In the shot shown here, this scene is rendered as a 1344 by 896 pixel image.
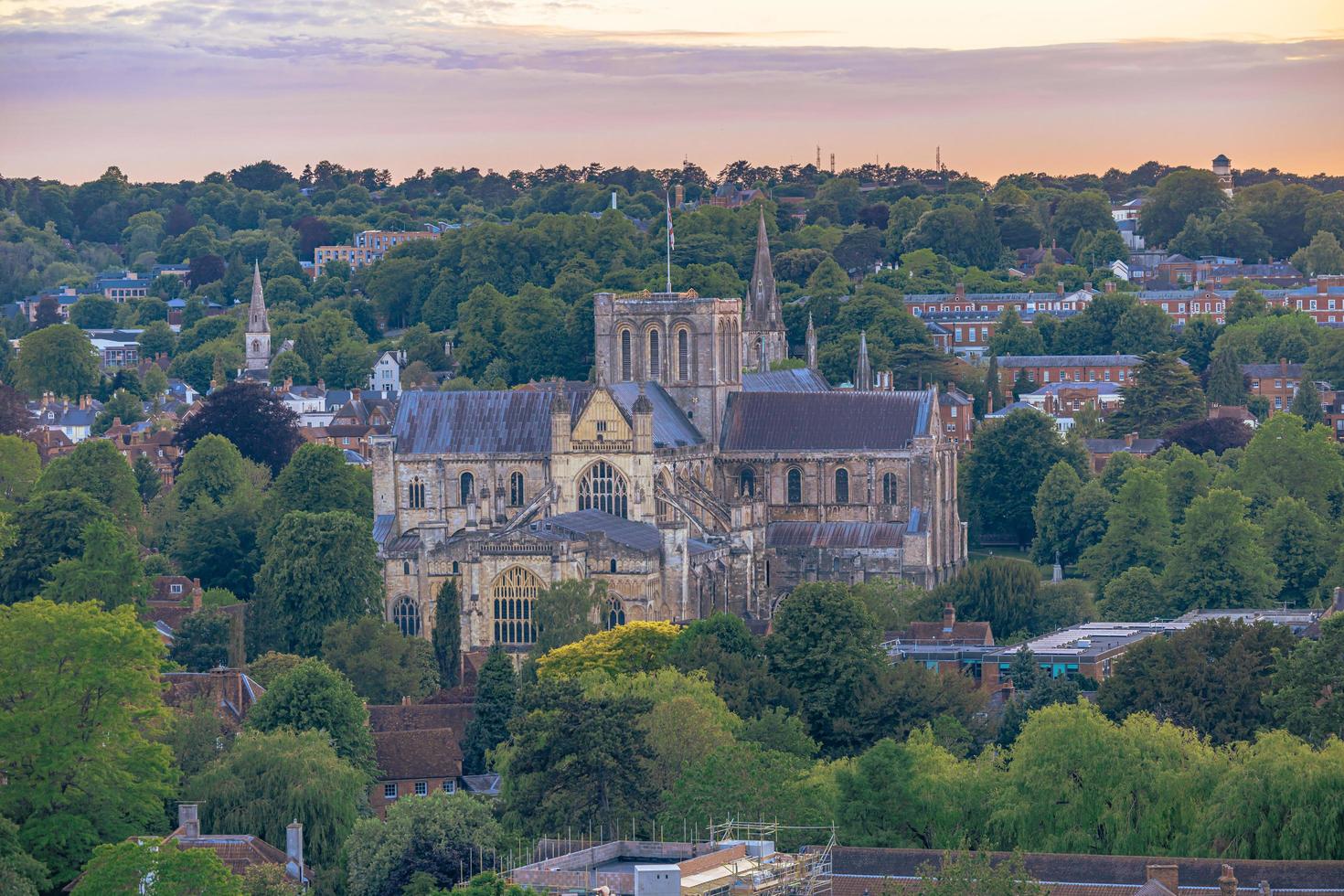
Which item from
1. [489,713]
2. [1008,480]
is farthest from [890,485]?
[489,713]

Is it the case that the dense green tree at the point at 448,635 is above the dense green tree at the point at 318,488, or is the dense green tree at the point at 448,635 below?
below

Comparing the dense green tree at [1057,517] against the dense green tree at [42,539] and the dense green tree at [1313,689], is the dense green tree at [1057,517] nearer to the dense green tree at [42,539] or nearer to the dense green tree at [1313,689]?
the dense green tree at [42,539]

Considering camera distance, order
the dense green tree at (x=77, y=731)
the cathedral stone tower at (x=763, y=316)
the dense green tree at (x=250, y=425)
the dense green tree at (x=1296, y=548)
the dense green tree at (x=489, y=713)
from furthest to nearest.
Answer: the cathedral stone tower at (x=763, y=316) < the dense green tree at (x=250, y=425) < the dense green tree at (x=1296, y=548) < the dense green tree at (x=489, y=713) < the dense green tree at (x=77, y=731)

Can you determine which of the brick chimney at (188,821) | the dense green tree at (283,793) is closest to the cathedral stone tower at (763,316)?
the dense green tree at (283,793)

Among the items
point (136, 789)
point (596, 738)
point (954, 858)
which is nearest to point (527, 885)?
point (954, 858)

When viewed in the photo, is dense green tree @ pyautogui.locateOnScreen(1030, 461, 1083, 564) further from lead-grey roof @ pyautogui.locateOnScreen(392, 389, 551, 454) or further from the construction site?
the construction site
